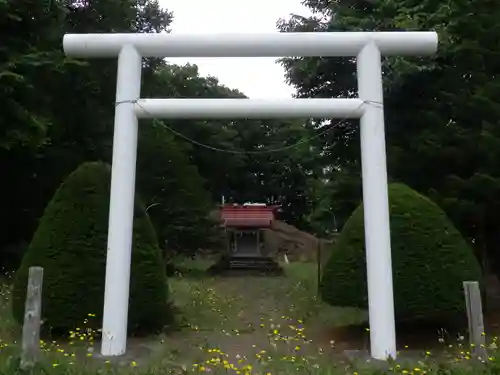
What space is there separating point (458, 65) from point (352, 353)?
6.17m

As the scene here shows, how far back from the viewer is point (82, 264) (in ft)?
24.9

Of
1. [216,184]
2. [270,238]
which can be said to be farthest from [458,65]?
[216,184]

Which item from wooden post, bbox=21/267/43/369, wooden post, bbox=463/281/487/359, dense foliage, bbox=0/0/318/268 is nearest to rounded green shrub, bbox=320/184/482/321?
wooden post, bbox=463/281/487/359

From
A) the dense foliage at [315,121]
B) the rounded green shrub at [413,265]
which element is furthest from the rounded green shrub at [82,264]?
the dense foliage at [315,121]

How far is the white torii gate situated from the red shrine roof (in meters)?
14.0

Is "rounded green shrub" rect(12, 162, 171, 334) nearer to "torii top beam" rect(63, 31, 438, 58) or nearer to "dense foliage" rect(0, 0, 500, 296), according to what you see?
"torii top beam" rect(63, 31, 438, 58)

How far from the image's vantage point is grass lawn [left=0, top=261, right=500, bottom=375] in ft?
18.6

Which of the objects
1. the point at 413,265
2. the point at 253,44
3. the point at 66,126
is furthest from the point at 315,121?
the point at 253,44

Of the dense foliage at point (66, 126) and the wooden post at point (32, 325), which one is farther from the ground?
the dense foliage at point (66, 126)

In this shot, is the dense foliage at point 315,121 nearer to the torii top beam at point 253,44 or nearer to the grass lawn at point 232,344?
the torii top beam at point 253,44

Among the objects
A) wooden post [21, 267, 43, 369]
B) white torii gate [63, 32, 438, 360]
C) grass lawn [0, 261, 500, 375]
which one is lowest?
grass lawn [0, 261, 500, 375]

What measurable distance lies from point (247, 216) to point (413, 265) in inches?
565

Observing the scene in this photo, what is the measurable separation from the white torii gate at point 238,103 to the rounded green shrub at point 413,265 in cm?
88

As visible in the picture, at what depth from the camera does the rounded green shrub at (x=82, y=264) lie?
741cm
